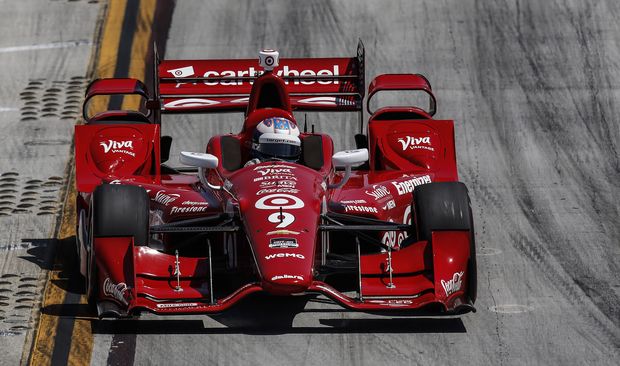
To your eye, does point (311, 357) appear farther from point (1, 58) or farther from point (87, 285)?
point (1, 58)

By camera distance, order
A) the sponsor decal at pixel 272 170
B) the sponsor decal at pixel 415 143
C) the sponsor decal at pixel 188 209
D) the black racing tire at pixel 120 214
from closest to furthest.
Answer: the black racing tire at pixel 120 214
the sponsor decal at pixel 272 170
the sponsor decal at pixel 188 209
the sponsor decal at pixel 415 143

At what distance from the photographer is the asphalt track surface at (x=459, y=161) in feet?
44.8

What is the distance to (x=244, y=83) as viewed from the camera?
17.7 meters

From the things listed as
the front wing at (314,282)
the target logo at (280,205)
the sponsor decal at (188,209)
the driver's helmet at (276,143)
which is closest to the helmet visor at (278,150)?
the driver's helmet at (276,143)

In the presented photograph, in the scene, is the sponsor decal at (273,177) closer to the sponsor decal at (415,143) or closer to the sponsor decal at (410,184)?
the sponsor decal at (410,184)

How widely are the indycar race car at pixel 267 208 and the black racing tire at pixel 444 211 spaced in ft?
0.04

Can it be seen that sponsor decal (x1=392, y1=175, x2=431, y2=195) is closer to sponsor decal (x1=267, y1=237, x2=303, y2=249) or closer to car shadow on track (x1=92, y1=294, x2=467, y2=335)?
car shadow on track (x1=92, y1=294, x2=467, y2=335)

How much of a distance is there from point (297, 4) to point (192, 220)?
902 cm

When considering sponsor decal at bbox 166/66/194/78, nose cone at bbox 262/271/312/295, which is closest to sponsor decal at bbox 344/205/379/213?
nose cone at bbox 262/271/312/295

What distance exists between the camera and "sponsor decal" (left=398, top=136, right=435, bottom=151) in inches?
657

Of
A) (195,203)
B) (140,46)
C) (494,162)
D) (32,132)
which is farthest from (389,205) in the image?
(140,46)

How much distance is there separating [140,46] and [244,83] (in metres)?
4.24

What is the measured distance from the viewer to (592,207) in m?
17.2

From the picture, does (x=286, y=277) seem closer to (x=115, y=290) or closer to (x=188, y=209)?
(x=115, y=290)
